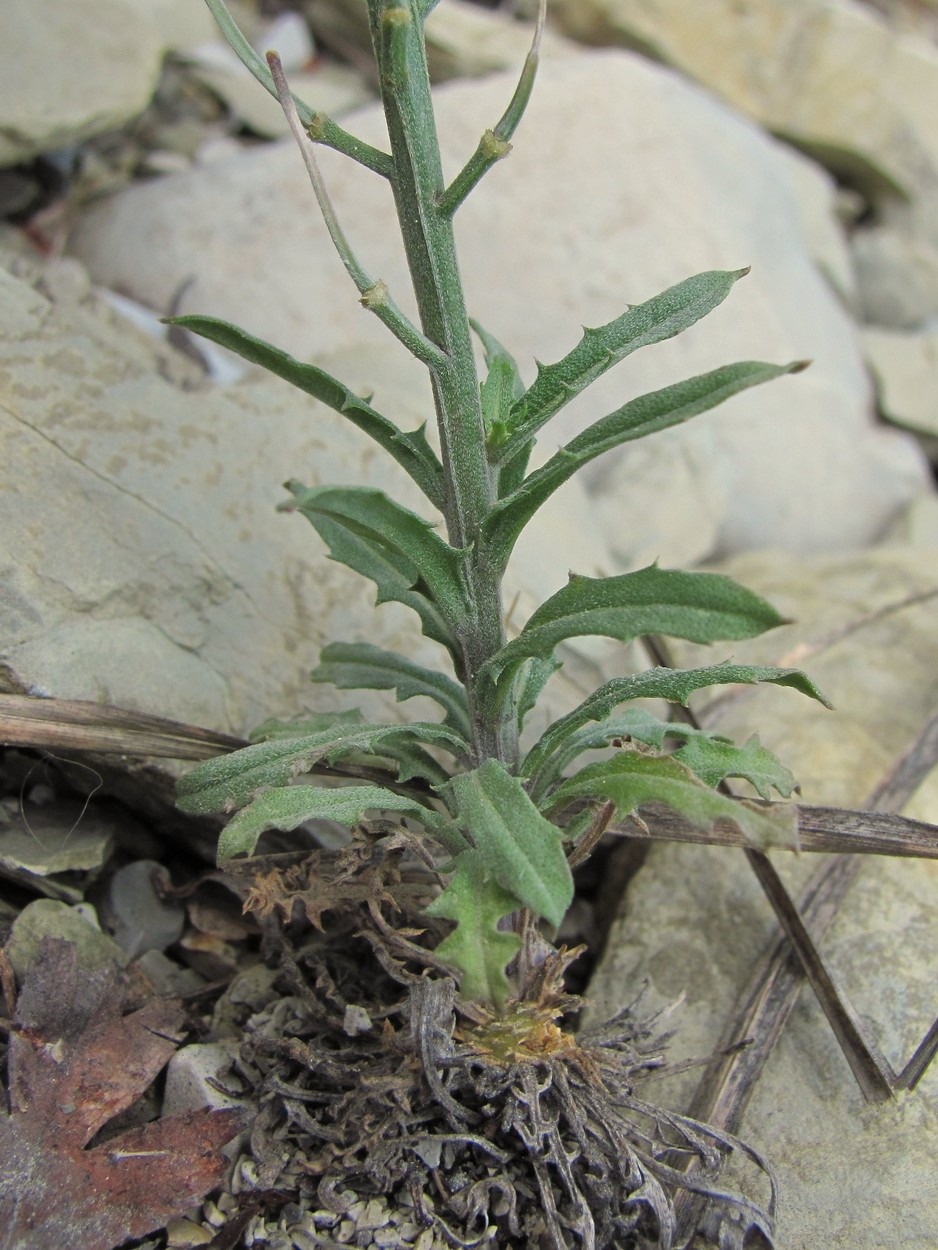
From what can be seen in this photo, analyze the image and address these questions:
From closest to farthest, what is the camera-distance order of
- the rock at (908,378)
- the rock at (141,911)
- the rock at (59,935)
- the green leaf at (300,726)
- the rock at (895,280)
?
1. the rock at (59,935)
2. the green leaf at (300,726)
3. the rock at (141,911)
4. the rock at (908,378)
5. the rock at (895,280)

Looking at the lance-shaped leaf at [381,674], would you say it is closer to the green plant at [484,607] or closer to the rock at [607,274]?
the green plant at [484,607]

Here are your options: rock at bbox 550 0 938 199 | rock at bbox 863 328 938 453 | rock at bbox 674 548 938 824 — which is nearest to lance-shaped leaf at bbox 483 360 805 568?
rock at bbox 674 548 938 824

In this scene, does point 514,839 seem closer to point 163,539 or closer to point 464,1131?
point 464,1131

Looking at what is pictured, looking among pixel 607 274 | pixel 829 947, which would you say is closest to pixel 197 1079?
pixel 829 947

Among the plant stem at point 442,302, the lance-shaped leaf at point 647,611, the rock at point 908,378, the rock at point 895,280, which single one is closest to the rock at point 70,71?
the plant stem at point 442,302

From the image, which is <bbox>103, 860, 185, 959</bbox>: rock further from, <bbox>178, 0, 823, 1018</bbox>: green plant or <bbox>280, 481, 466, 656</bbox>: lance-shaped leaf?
<bbox>280, 481, 466, 656</bbox>: lance-shaped leaf

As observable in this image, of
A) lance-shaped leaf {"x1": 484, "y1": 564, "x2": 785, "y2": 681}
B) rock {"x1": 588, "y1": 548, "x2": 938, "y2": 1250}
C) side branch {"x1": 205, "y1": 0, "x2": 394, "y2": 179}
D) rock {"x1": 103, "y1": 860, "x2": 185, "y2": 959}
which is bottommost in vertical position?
rock {"x1": 103, "y1": 860, "x2": 185, "y2": 959}
